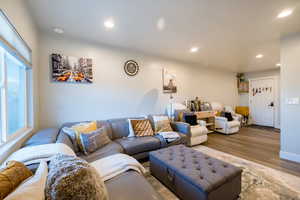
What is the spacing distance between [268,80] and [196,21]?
18.1 ft

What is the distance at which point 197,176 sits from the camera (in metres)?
1.43

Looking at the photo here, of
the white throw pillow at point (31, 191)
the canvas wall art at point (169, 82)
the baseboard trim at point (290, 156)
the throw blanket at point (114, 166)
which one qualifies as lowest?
the baseboard trim at point (290, 156)

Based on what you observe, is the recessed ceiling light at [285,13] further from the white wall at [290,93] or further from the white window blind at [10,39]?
the white window blind at [10,39]

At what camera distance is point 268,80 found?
5590 millimetres

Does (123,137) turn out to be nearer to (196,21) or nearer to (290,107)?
(196,21)

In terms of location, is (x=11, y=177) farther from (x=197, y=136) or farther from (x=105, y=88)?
(x=197, y=136)

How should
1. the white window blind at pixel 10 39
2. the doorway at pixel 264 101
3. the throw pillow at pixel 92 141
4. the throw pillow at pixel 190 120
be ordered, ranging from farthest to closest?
the doorway at pixel 264 101 → the throw pillow at pixel 190 120 → the throw pillow at pixel 92 141 → the white window blind at pixel 10 39

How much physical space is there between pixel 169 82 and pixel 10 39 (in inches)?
133

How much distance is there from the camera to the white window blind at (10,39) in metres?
1.25

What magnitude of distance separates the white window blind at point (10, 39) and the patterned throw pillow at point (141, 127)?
201 centimetres

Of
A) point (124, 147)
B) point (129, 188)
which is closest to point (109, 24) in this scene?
point (124, 147)

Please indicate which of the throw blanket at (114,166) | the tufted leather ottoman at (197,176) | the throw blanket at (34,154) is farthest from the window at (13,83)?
the tufted leather ottoman at (197,176)

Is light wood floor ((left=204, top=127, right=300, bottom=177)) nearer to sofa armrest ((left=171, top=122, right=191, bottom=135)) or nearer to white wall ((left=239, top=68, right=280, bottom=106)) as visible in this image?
sofa armrest ((left=171, top=122, right=191, bottom=135))

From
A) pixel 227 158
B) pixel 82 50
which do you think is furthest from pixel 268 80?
pixel 82 50
